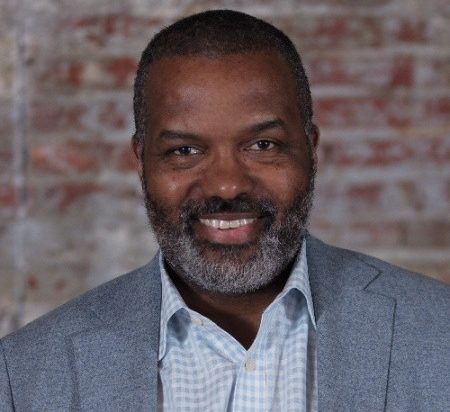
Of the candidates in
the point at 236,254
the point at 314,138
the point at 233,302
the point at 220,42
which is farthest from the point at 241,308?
the point at 220,42

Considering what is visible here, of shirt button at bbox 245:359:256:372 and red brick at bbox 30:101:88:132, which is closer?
shirt button at bbox 245:359:256:372

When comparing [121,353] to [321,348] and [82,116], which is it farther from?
[82,116]

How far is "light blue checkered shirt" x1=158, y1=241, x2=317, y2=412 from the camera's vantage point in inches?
66.5

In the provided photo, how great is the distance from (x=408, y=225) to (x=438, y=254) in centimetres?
9

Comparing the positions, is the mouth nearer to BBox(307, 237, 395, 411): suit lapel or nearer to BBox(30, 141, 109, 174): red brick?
BBox(307, 237, 395, 411): suit lapel

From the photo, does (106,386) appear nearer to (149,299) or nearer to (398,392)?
(149,299)

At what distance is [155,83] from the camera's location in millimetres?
1827

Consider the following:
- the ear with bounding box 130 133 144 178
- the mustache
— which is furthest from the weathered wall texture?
the mustache

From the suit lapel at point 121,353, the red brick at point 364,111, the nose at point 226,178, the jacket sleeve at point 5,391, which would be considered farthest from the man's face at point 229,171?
the red brick at point 364,111

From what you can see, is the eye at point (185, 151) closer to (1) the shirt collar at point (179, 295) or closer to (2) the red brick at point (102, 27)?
(1) the shirt collar at point (179, 295)

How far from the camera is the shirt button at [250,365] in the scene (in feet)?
5.59

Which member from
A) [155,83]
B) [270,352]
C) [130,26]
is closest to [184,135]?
[155,83]

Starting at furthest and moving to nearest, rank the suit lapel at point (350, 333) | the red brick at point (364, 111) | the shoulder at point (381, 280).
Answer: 1. the red brick at point (364, 111)
2. the shoulder at point (381, 280)
3. the suit lapel at point (350, 333)

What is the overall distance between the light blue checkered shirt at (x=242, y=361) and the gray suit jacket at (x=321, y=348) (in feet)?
0.10
